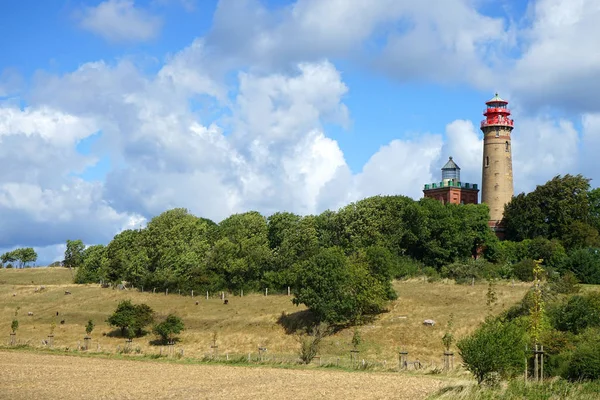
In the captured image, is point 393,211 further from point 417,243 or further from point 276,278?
point 276,278

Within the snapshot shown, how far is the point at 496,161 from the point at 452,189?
10585mm

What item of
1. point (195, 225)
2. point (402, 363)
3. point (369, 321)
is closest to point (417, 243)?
point (369, 321)

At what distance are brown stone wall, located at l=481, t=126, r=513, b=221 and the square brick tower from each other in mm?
6375

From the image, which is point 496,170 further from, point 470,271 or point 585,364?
point 585,364

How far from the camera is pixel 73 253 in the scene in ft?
504

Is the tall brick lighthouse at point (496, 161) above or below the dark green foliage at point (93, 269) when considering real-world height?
above

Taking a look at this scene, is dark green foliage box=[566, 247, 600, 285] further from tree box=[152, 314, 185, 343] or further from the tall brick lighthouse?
tree box=[152, 314, 185, 343]

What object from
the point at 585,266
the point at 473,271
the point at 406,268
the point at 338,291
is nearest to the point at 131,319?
the point at 338,291

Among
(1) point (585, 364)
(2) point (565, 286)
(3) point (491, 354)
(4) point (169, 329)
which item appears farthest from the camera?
(4) point (169, 329)

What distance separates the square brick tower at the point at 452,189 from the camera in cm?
10850

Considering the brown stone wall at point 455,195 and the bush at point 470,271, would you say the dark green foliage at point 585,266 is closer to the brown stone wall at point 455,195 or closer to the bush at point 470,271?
the bush at point 470,271

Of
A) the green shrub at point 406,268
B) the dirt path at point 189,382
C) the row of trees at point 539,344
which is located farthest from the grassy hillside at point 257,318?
the dirt path at point 189,382

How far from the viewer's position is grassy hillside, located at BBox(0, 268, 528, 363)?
6359 cm

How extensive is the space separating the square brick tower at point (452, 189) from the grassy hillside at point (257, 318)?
26.4 m
